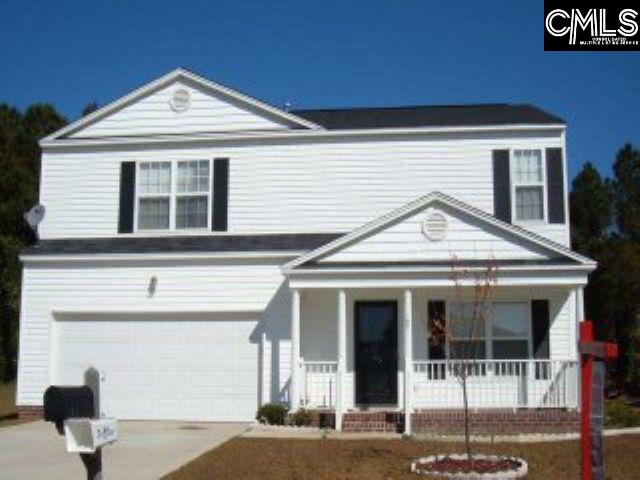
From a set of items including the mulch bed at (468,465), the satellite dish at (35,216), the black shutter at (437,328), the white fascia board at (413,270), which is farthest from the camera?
the satellite dish at (35,216)

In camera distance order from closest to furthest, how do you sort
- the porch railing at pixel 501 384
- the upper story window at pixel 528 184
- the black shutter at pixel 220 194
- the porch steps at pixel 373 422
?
the porch steps at pixel 373 422
the porch railing at pixel 501 384
the upper story window at pixel 528 184
the black shutter at pixel 220 194

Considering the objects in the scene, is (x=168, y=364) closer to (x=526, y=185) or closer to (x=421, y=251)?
(x=421, y=251)

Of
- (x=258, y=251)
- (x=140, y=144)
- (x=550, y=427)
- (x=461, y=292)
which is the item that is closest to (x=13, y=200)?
(x=140, y=144)

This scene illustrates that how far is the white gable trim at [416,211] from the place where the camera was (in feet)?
57.0

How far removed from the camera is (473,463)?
39.2 ft

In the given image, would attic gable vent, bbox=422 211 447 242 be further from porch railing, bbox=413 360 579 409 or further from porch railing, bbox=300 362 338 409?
porch railing, bbox=300 362 338 409

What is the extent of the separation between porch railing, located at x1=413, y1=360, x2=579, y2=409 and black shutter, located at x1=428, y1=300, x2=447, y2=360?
1.04ft

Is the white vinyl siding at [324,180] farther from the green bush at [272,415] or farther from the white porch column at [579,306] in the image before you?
the green bush at [272,415]

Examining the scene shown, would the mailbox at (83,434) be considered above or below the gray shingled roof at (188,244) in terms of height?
below

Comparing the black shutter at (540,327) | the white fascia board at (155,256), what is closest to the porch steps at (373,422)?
the black shutter at (540,327)

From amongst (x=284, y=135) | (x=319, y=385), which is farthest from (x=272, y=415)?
(x=284, y=135)

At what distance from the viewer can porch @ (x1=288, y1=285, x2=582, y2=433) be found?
17.0 meters

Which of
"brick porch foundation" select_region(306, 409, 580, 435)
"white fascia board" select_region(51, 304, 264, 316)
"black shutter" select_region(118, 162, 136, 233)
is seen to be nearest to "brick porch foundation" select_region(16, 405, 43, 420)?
"white fascia board" select_region(51, 304, 264, 316)

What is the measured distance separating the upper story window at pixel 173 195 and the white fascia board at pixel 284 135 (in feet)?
2.01
